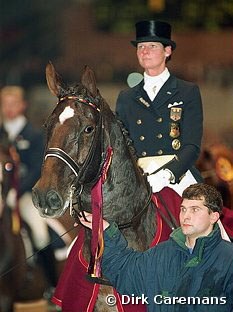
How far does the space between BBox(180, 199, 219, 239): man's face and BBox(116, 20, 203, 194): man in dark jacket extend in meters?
0.20

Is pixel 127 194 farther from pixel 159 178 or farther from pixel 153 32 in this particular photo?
pixel 153 32

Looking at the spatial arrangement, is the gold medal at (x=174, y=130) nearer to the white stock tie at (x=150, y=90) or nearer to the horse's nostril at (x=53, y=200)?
the white stock tie at (x=150, y=90)

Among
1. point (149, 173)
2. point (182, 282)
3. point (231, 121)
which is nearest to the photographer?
point (182, 282)

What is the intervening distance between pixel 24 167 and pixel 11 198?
0.15m

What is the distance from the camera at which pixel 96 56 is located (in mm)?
3020

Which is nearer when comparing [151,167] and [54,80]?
[54,80]

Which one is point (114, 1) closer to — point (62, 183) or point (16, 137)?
point (16, 137)

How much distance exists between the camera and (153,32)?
96.3 inches

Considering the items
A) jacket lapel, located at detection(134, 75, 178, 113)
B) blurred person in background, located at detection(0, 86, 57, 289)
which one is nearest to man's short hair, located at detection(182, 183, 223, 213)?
jacket lapel, located at detection(134, 75, 178, 113)

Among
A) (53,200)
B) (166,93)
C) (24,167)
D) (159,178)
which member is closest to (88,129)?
(53,200)

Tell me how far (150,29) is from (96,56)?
1.95ft

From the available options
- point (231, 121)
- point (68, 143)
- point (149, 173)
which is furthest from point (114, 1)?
point (68, 143)

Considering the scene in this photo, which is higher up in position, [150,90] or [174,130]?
[150,90]

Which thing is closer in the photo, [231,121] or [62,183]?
[62,183]
